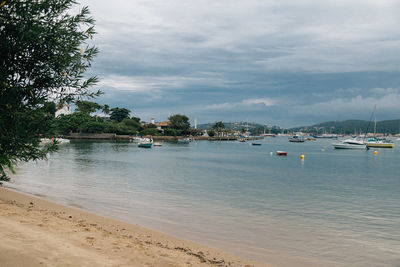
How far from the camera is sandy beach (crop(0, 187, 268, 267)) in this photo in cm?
943

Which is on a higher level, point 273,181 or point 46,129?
point 46,129

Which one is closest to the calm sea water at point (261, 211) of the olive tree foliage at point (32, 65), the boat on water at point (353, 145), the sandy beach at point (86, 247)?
the sandy beach at point (86, 247)

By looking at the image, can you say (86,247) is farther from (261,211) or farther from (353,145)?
(353,145)

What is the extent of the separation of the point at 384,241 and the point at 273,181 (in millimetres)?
26258

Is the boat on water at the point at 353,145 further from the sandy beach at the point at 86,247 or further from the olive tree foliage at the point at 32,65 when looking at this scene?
the olive tree foliage at the point at 32,65

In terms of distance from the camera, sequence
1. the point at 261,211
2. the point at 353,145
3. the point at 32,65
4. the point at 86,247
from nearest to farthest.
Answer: the point at 32,65 → the point at 86,247 → the point at 261,211 → the point at 353,145

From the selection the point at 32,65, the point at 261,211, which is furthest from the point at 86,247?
the point at 261,211

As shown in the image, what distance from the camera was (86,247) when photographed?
36.2ft

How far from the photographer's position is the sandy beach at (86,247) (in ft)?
30.9

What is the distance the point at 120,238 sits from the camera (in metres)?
13.0

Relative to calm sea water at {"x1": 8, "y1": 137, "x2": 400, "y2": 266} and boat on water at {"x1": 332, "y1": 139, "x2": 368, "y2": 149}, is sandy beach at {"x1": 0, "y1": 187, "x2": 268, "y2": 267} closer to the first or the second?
calm sea water at {"x1": 8, "y1": 137, "x2": 400, "y2": 266}

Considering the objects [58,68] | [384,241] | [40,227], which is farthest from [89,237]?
[384,241]

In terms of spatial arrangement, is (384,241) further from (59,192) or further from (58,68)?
(59,192)

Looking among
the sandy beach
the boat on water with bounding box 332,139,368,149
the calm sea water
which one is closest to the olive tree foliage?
the sandy beach
